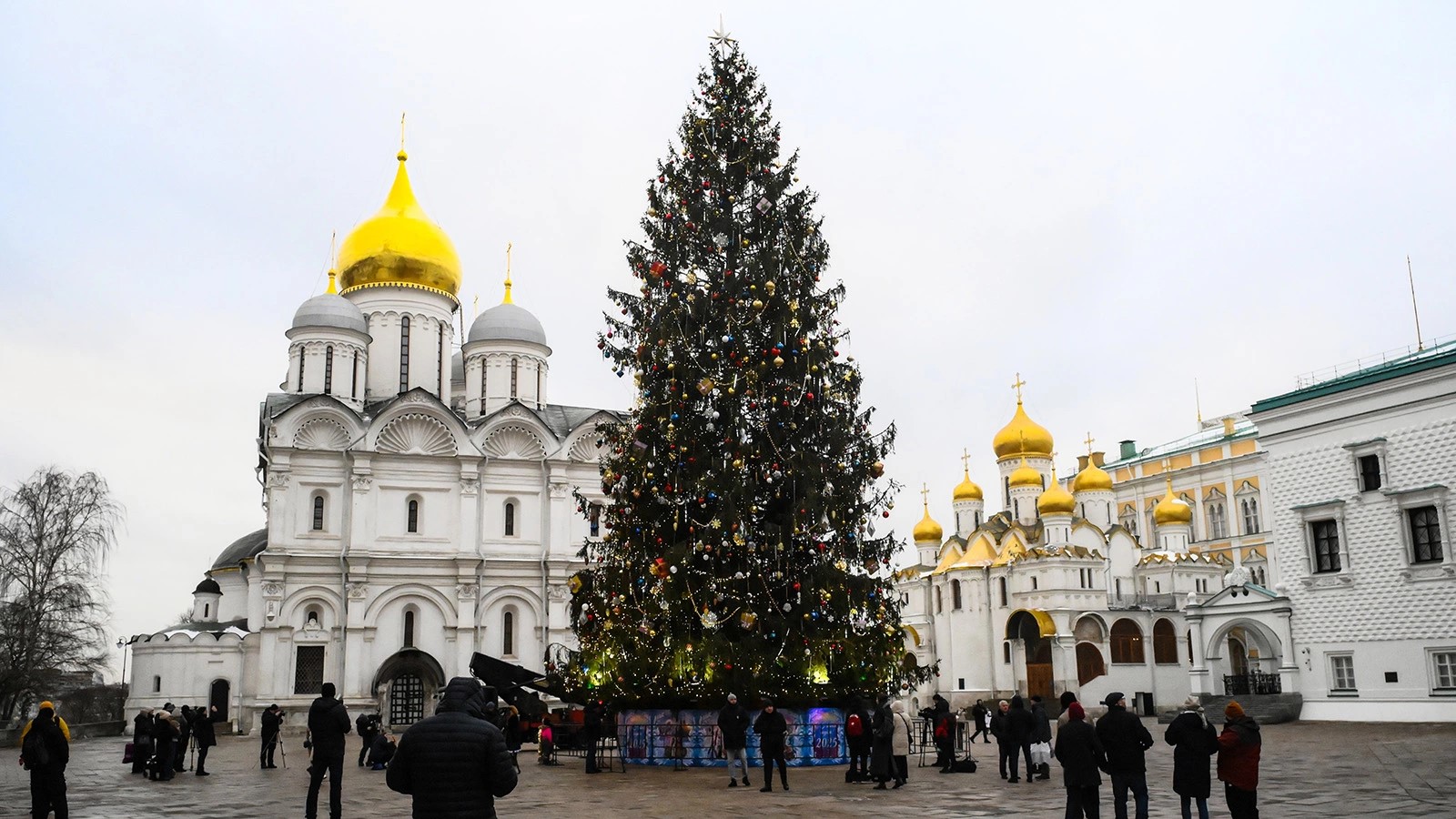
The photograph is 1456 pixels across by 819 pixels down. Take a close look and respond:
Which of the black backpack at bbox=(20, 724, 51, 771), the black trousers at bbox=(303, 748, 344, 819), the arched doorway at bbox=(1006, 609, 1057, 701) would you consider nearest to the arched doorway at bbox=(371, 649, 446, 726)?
the arched doorway at bbox=(1006, 609, 1057, 701)

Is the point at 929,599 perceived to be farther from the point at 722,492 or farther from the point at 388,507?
the point at 722,492

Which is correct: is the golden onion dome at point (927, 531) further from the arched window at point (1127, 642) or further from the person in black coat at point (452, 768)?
the person in black coat at point (452, 768)

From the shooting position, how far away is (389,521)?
3772cm

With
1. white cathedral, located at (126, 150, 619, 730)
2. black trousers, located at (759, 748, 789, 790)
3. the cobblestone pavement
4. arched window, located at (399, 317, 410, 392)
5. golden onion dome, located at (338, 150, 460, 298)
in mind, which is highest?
golden onion dome, located at (338, 150, 460, 298)

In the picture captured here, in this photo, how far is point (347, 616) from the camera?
3603 centimetres

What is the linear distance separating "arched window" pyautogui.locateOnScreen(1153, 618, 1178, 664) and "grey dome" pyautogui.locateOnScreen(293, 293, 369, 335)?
32213 mm

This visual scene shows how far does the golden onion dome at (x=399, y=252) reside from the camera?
42531mm

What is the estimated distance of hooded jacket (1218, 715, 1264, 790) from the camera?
8.87 m

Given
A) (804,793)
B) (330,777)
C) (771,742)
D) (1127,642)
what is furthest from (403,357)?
(330,777)

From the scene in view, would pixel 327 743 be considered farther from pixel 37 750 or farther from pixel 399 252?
pixel 399 252

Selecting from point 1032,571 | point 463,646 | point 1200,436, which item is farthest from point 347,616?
point 1200,436

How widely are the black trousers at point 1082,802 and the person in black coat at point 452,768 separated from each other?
5.83 m

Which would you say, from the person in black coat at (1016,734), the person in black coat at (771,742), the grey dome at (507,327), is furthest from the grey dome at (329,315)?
the person in black coat at (1016,734)

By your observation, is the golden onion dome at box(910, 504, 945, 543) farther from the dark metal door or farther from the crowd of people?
the crowd of people
